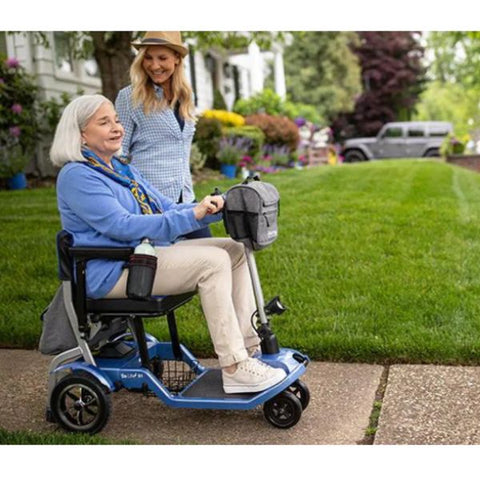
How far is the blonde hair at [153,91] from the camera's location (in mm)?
3459

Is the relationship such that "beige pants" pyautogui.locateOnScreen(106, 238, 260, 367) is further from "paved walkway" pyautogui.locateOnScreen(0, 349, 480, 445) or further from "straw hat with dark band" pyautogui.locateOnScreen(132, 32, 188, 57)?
"straw hat with dark band" pyautogui.locateOnScreen(132, 32, 188, 57)

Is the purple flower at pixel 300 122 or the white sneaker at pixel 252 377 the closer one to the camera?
the white sneaker at pixel 252 377

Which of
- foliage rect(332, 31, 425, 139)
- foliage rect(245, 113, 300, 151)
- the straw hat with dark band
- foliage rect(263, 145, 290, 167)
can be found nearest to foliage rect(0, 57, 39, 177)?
foliage rect(263, 145, 290, 167)

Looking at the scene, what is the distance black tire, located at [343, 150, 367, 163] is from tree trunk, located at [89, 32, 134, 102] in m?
14.5

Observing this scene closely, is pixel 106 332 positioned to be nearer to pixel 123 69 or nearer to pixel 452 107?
pixel 123 69

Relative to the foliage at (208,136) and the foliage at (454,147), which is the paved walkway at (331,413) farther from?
the foliage at (454,147)

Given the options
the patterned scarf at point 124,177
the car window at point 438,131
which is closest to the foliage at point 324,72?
the car window at point 438,131

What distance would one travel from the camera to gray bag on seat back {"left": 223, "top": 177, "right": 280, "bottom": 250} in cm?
287

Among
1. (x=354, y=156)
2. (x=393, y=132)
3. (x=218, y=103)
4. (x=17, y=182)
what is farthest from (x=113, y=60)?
(x=393, y=132)

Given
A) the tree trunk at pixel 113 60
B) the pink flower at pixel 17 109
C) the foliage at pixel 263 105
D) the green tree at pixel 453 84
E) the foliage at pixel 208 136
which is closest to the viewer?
the tree trunk at pixel 113 60

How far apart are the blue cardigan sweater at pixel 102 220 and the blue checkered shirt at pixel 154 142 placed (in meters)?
0.57

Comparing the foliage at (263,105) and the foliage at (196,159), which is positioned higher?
the foliage at (263,105)

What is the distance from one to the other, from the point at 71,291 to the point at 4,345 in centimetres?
142

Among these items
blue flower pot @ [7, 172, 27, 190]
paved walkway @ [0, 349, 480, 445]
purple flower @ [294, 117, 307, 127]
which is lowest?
paved walkway @ [0, 349, 480, 445]
